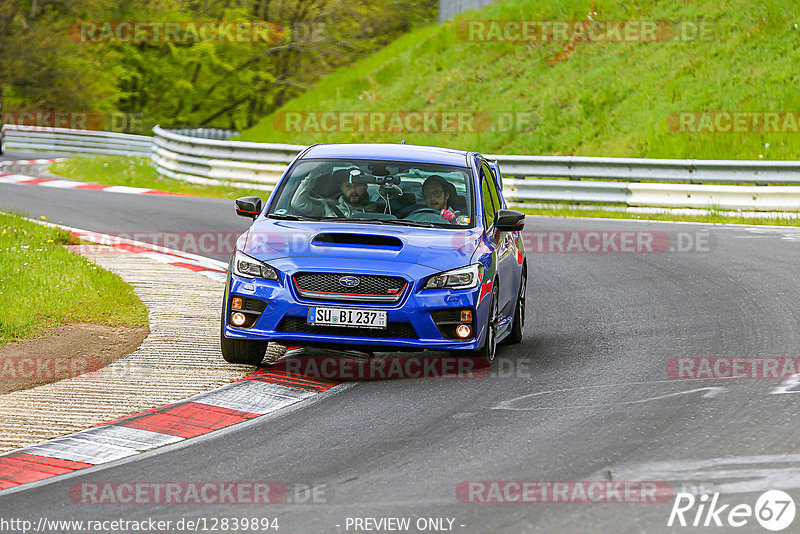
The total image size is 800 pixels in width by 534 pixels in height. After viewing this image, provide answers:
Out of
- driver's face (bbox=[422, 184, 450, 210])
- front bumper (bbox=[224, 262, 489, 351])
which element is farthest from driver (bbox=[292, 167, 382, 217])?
front bumper (bbox=[224, 262, 489, 351])

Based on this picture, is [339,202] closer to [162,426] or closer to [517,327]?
[517,327]

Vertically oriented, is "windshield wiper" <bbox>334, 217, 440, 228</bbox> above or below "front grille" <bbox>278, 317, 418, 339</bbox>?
above

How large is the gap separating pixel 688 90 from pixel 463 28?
1074 cm

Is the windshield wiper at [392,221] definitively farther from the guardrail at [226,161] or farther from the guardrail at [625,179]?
the guardrail at [226,161]

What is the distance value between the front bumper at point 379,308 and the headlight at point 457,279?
40 millimetres

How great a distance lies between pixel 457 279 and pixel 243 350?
1707 mm

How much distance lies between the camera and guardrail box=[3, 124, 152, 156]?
3844 cm

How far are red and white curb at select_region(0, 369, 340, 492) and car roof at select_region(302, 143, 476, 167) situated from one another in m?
2.11

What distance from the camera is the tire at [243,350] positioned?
891cm

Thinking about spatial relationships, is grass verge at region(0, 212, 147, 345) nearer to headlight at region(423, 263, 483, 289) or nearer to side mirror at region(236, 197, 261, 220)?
side mirror at region(236, 197, 261, 220)

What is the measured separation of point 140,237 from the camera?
16953 mm

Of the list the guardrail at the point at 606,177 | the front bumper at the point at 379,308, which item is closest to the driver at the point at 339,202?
the front bumper at the point at 379,308

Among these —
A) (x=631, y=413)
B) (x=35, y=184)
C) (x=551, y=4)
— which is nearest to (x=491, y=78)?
(x=551, y=4)

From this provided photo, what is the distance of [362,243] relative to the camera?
884 cm
